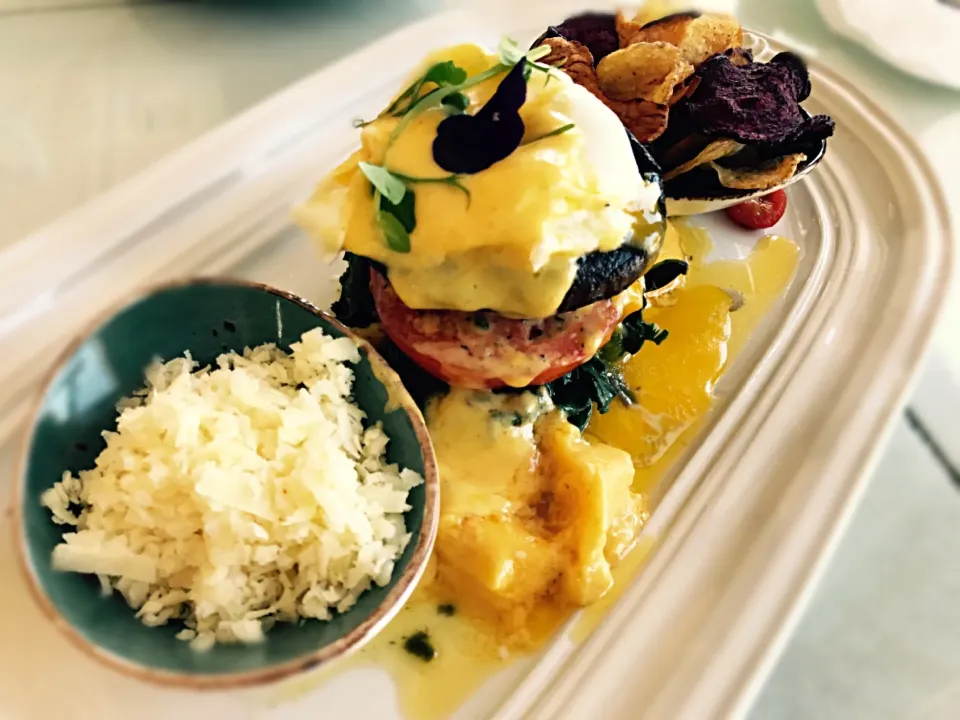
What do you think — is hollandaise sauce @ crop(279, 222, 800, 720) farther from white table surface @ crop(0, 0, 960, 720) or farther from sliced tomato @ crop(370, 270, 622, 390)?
white table surface @ crop(0, 0, 960, 720)

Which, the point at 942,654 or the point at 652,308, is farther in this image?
the point at 652,308

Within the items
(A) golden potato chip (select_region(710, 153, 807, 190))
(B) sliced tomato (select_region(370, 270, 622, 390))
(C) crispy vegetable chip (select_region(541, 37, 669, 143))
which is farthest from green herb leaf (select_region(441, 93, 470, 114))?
(A) golden potato chip (select_region(710, 153, 807, 190))

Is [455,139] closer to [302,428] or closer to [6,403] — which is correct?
[302,428]

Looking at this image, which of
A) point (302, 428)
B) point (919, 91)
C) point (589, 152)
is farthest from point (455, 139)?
point (919, 91)

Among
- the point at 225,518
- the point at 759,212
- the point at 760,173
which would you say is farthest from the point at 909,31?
the point at 225,518

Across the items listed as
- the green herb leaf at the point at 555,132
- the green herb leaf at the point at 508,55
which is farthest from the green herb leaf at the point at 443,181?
the green herb leaf at the point at 508,55
